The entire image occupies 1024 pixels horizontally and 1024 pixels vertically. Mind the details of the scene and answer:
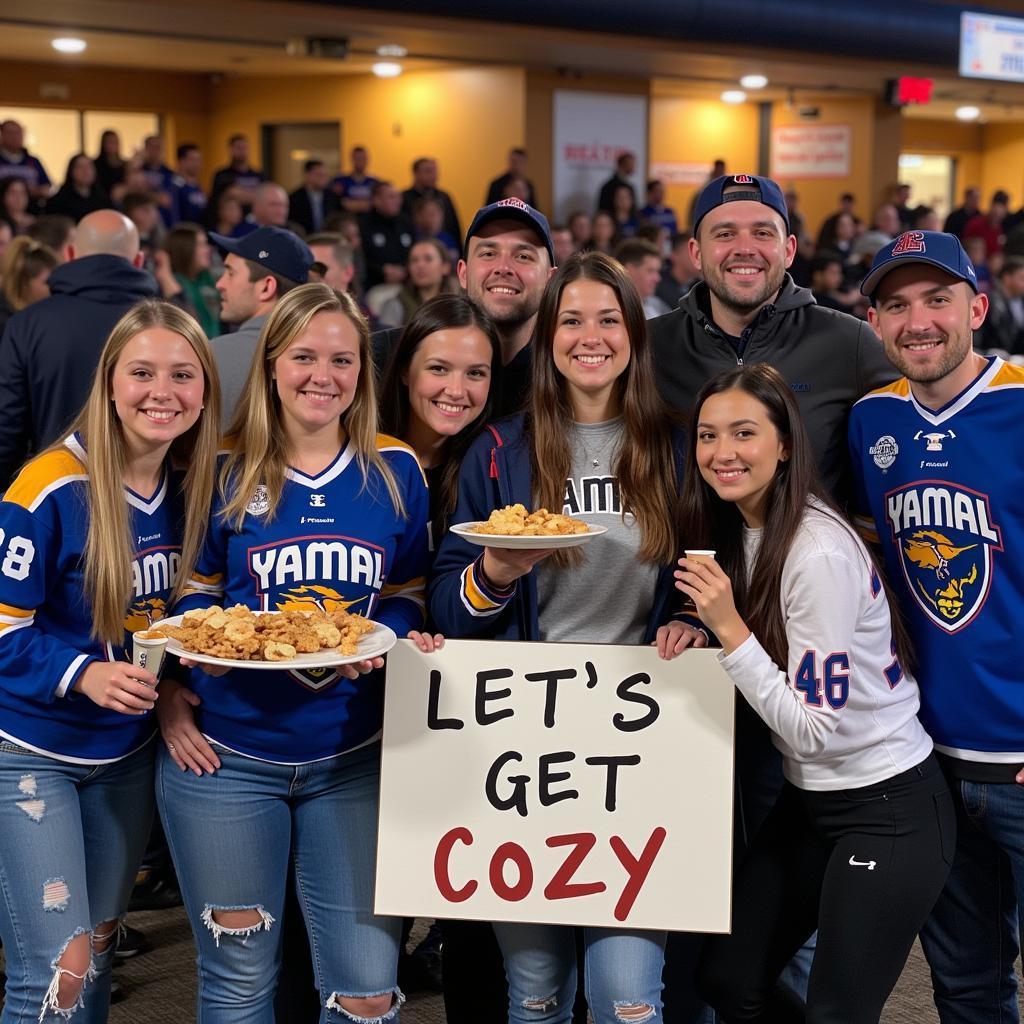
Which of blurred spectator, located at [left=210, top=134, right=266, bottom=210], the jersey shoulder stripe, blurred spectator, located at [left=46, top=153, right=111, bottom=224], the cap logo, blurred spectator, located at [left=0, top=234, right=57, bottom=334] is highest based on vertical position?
blurred spectator, located at [left=210, top=134, right=266, bottom=210]

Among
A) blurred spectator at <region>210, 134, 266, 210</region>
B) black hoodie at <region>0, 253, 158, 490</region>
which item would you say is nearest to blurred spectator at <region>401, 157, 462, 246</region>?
blurred spectator at <region>210, 134, 266, 210</region>

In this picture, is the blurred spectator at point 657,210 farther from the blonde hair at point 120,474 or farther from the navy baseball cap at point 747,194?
the blonde hair at point 120,474

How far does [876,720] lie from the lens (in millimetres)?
2494

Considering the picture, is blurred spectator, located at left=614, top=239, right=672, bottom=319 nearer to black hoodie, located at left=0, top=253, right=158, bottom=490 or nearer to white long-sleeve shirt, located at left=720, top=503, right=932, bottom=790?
black hoodie, located at left=0, top=253, right=158, bottom=490

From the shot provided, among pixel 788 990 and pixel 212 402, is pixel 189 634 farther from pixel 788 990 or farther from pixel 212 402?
pixel 788 990

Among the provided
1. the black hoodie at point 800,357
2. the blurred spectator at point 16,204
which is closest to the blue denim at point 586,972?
the black hoodie at point 800,357

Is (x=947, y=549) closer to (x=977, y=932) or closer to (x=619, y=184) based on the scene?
(x=977, y=932)

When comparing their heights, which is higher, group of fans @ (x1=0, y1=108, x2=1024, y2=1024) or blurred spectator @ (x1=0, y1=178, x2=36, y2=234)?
blurred spectator @ (x1=0, y1=178, x2=36, y2=234)

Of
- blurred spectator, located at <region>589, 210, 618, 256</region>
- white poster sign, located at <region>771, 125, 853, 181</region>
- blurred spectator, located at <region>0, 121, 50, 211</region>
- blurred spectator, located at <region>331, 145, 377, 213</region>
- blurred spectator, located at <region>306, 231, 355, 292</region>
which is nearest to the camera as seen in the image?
blurred spectator, located at <region>306, 231, 355, 292</region>

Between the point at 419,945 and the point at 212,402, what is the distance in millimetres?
1697

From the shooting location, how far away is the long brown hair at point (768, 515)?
250cm

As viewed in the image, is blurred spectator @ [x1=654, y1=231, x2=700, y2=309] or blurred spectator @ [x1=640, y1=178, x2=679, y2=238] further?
blurred spectator @ [x1=640, y1=178, x2=679, y2=238]

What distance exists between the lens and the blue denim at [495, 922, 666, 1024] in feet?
7.95

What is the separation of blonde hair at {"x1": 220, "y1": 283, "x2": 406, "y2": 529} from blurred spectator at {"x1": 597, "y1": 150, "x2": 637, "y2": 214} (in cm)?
1174
